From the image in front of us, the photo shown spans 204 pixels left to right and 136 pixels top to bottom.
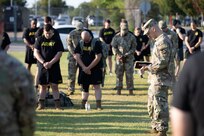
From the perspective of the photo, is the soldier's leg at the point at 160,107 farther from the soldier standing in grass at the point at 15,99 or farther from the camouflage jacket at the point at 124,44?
the camouflage jacket at the point at 124,44

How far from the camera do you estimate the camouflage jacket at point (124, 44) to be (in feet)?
49.2

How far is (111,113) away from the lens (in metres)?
11.9

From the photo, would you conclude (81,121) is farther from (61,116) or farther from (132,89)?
(132,89)

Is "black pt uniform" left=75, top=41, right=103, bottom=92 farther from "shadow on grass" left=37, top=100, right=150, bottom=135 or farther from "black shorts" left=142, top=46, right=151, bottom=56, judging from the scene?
"black shorts" left=142, top=46, right=151, bottom=56

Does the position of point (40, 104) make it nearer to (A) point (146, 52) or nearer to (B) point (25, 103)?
(A) point (146, 52)

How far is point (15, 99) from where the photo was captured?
3580 millimetres

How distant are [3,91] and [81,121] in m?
7.49

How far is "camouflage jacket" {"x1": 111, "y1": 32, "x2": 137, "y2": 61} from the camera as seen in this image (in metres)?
15.0

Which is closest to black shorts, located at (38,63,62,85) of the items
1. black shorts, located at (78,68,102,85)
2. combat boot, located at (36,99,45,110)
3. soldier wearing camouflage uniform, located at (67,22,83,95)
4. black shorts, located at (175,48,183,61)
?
combat boot, located at (36,99,45,110)

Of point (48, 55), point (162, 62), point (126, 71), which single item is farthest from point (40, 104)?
point (162, 62)

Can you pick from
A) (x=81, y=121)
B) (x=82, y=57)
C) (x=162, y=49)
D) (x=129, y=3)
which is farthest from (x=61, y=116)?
(x=129, y=3)

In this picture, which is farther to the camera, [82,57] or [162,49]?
[82,57]

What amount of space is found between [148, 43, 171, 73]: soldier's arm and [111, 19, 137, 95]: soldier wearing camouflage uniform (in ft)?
19.7

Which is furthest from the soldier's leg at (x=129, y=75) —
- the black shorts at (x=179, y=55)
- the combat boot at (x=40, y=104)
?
the black shorts at (x=179, y=55)
